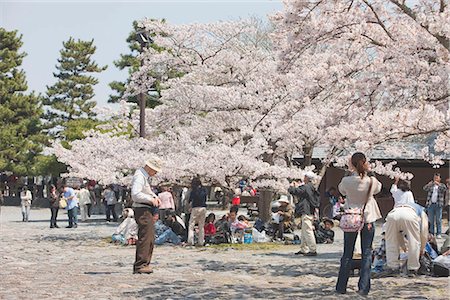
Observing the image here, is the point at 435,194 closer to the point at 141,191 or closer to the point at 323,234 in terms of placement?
the point at 323,234

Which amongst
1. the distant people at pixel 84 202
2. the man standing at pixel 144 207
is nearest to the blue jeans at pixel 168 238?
the man standing at pixel 144 207

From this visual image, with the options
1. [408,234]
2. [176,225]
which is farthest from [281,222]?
[408,234]

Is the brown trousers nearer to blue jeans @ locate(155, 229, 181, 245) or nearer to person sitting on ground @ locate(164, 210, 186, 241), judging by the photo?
blue jeans @ locate(155, 229, 181, 245)

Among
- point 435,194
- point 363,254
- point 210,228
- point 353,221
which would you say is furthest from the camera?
point 435,194

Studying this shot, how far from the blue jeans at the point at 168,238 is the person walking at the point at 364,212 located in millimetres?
8465

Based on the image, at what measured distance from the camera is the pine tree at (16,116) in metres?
41.9

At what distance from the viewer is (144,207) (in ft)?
34.8

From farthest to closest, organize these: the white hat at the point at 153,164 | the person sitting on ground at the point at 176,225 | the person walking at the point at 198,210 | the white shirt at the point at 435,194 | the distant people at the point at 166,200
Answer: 1. the white shirt at the point at 435,194
2. the distant people at the point at 166,200
3. the person sitting on ground at the point at 176,225
4. the person walking at the point at 198,210
5. the white hat at the point at 153,164

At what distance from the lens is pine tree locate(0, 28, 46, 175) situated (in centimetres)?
4188

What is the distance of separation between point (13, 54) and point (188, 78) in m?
28.7

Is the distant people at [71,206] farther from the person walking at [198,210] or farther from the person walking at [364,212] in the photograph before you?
the person walking at [364,212]

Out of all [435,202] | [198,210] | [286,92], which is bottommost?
[198,210]

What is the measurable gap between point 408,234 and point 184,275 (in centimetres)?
362

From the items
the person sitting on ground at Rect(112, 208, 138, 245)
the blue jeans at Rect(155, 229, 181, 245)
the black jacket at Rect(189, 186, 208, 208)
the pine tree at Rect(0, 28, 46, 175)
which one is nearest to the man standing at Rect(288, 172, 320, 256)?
the black jacket at Rect(189, 186, 208, 208)
